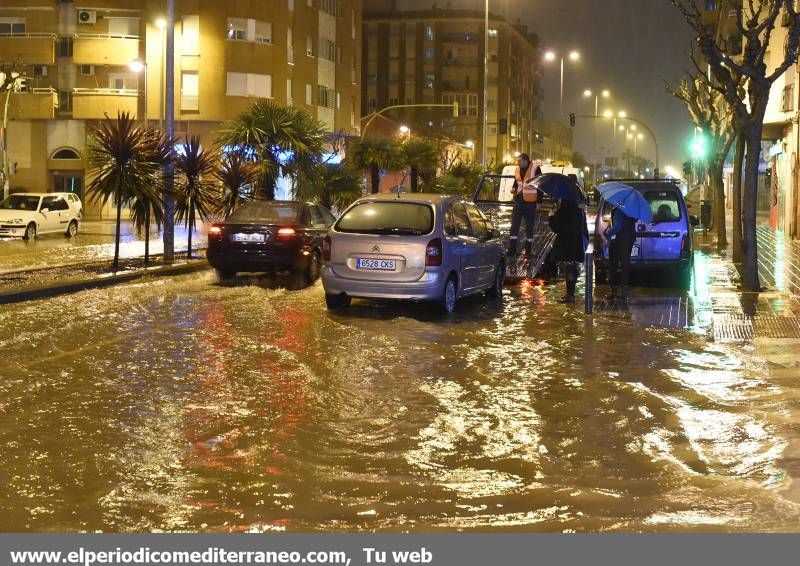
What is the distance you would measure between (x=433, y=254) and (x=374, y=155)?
993 inches

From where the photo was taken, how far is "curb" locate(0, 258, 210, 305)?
57.3 ft

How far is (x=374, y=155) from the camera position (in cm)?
4016

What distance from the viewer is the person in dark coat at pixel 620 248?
18984mm

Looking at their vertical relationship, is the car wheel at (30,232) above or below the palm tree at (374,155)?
below

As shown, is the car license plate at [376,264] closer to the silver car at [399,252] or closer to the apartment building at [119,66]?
the silver car at [399,252]

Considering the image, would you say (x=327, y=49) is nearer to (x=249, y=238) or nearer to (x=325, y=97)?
(x=325, y=97)

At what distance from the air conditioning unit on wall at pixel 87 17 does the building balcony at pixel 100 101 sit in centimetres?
376

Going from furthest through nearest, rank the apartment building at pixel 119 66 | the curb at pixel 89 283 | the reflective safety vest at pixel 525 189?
the apartment building at pixel 119 66 → the reflective safety vest at pixel 525 189 → the curb at pixel 89 283

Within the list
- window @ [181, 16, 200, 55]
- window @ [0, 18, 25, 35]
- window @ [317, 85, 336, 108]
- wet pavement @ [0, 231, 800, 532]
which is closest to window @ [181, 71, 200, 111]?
window @ [181, 16, 200, 55]

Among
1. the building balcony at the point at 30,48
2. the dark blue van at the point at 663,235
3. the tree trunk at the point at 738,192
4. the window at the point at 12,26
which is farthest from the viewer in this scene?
the window at the point at 12,26

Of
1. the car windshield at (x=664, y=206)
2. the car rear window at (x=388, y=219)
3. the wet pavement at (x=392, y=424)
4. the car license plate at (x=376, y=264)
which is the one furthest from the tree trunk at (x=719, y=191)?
the car license plate at (x=376, y=264)

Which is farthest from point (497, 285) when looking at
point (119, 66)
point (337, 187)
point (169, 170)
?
point (119, 66)

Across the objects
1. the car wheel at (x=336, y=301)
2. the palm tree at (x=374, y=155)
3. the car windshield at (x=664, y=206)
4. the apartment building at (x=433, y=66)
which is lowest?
the car wheel at (x=336, y=301)

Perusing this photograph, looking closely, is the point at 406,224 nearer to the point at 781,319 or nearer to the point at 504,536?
the point at 781,319
